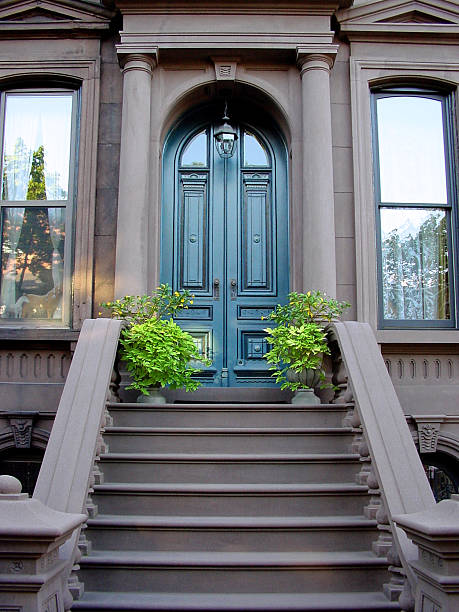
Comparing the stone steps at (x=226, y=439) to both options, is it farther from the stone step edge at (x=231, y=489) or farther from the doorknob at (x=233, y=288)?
the doorknob at (x=233, y=288)

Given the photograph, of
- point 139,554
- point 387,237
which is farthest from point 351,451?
point 387,237

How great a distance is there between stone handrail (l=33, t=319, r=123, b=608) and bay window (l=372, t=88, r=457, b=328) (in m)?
3.38


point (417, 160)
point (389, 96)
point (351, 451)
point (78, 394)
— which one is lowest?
point (351, 451)

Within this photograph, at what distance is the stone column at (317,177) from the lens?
7.35 m

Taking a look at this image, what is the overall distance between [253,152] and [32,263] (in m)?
2.97

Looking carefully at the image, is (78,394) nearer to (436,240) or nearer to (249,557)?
(249,557)

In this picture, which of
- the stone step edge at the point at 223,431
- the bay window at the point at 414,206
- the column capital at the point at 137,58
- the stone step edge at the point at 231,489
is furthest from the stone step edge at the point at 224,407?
the column capital at the point at 137,58

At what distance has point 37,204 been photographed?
8055 mm

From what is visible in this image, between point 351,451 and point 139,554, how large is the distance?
1.88 metres

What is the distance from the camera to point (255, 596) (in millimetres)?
4250

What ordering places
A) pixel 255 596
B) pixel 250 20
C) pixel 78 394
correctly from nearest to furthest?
1. pixel 255 596
2. pixel 78 394
3. pixel 250 20

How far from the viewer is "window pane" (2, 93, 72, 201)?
26.8 ft

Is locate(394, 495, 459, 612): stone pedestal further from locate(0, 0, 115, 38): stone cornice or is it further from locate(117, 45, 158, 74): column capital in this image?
locate(0, 0, 115, 38): stone cornice

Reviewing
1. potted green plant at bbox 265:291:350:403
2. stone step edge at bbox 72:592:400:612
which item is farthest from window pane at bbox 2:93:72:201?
stone step edge at bbox 72:592:400:612
